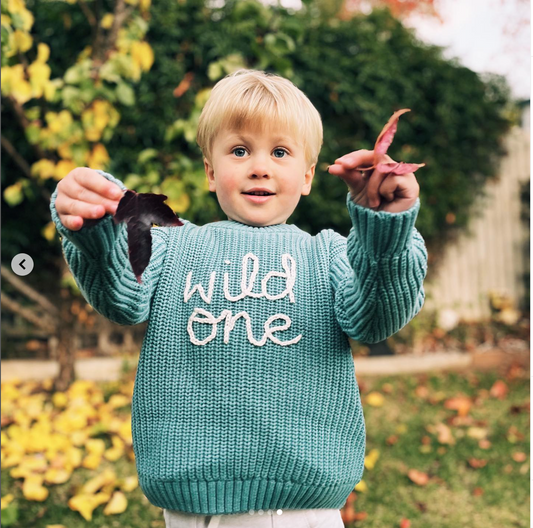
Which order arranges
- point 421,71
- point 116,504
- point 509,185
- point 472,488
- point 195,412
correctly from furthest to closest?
point 509,185
point 421,71
point 472,488
point 116,504
point 195,412

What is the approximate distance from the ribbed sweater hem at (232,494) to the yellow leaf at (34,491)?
142 centimetres

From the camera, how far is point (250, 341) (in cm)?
127

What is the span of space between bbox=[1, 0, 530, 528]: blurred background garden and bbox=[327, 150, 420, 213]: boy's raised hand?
174 cm

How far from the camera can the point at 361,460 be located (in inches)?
55.1

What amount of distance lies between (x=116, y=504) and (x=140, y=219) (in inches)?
71.3

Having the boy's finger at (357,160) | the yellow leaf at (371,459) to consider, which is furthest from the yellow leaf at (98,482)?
the boy's finger at (357,160)

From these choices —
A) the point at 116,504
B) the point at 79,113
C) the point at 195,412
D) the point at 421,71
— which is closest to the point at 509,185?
the point at 421,71

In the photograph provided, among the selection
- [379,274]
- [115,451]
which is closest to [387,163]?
[379,274]

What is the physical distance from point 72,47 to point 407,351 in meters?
3.40

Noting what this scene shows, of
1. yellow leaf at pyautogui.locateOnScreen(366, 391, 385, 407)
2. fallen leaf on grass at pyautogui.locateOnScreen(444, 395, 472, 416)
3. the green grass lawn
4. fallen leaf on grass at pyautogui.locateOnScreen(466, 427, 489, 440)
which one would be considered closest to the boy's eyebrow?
the green grass lawn

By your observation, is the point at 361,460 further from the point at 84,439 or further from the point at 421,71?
the point at 421,71

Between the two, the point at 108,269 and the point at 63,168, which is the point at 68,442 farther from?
the point at 108,269

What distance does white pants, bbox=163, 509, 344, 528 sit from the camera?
51.0 inches

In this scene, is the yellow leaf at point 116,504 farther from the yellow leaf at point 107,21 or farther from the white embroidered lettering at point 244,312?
the yellow leaf at point 107,21
